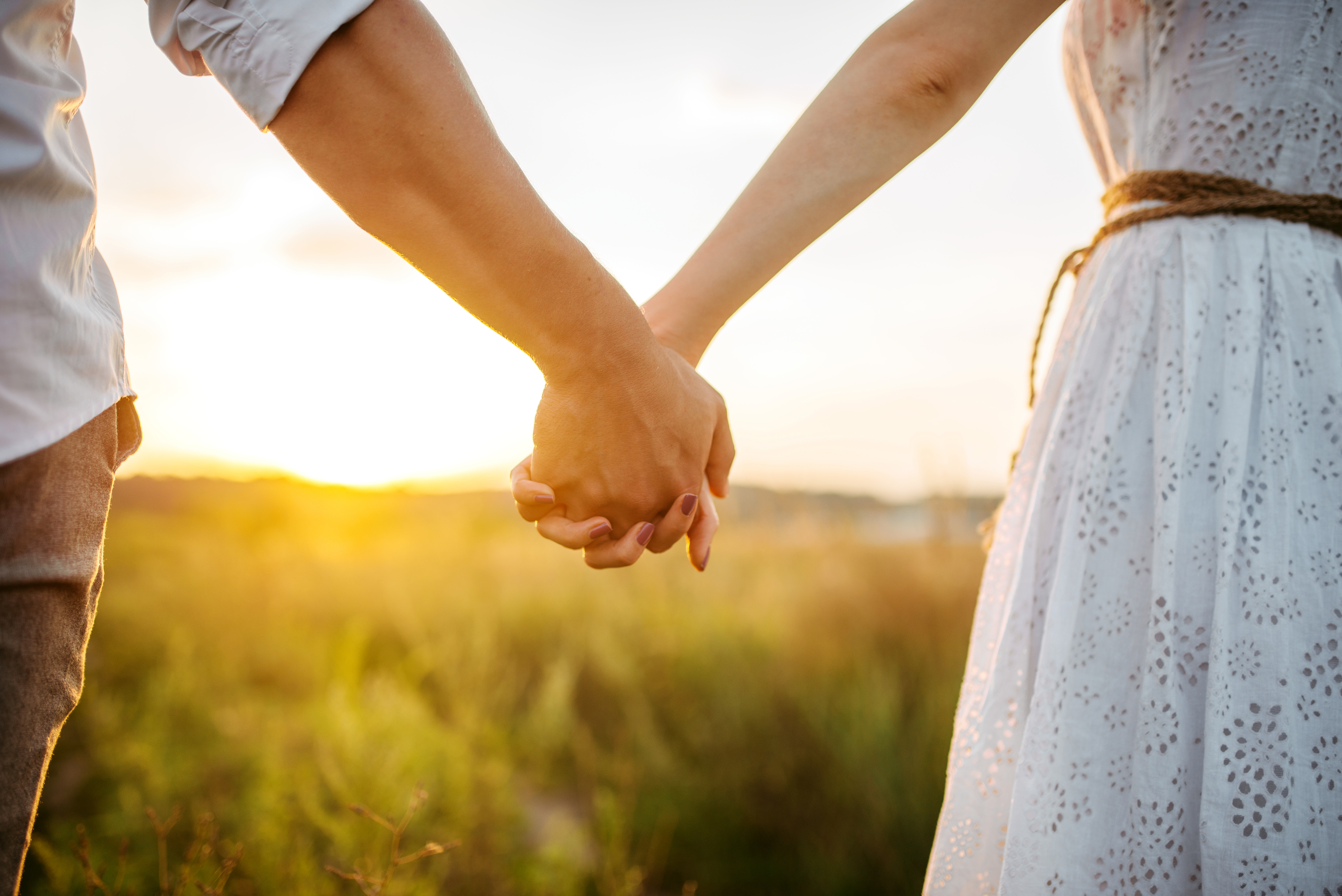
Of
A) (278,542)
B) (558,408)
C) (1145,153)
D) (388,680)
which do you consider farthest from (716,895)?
(278,542)

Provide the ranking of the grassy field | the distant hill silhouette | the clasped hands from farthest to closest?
1. the distant hill silhouette
2. the grassy field
3. the clasped hands

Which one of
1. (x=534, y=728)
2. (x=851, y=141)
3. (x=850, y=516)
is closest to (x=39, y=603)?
(x=851, y=141)

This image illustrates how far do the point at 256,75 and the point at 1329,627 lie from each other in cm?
133

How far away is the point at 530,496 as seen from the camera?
4.20ft

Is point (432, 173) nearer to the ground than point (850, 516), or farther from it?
nearer to the ground

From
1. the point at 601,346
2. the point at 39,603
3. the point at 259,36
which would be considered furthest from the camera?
the point at 601,346

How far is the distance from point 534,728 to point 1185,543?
353 cm

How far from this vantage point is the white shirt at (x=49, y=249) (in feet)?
1.86

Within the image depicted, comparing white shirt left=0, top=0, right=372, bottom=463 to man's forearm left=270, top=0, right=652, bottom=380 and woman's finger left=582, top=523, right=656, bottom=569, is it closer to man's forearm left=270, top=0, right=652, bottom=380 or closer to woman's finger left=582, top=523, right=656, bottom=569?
man's forearm left=270, top=0, right=652, bottom=380

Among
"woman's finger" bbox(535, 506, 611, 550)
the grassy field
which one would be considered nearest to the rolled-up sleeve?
"woman's finger" bbox(535, 506, 611, 550)

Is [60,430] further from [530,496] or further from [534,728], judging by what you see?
[534,728]

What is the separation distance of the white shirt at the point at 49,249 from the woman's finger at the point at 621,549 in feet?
2.53

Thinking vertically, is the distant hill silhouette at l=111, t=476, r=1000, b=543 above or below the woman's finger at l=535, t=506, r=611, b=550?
above

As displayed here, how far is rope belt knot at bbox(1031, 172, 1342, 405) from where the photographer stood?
897 millimetres
